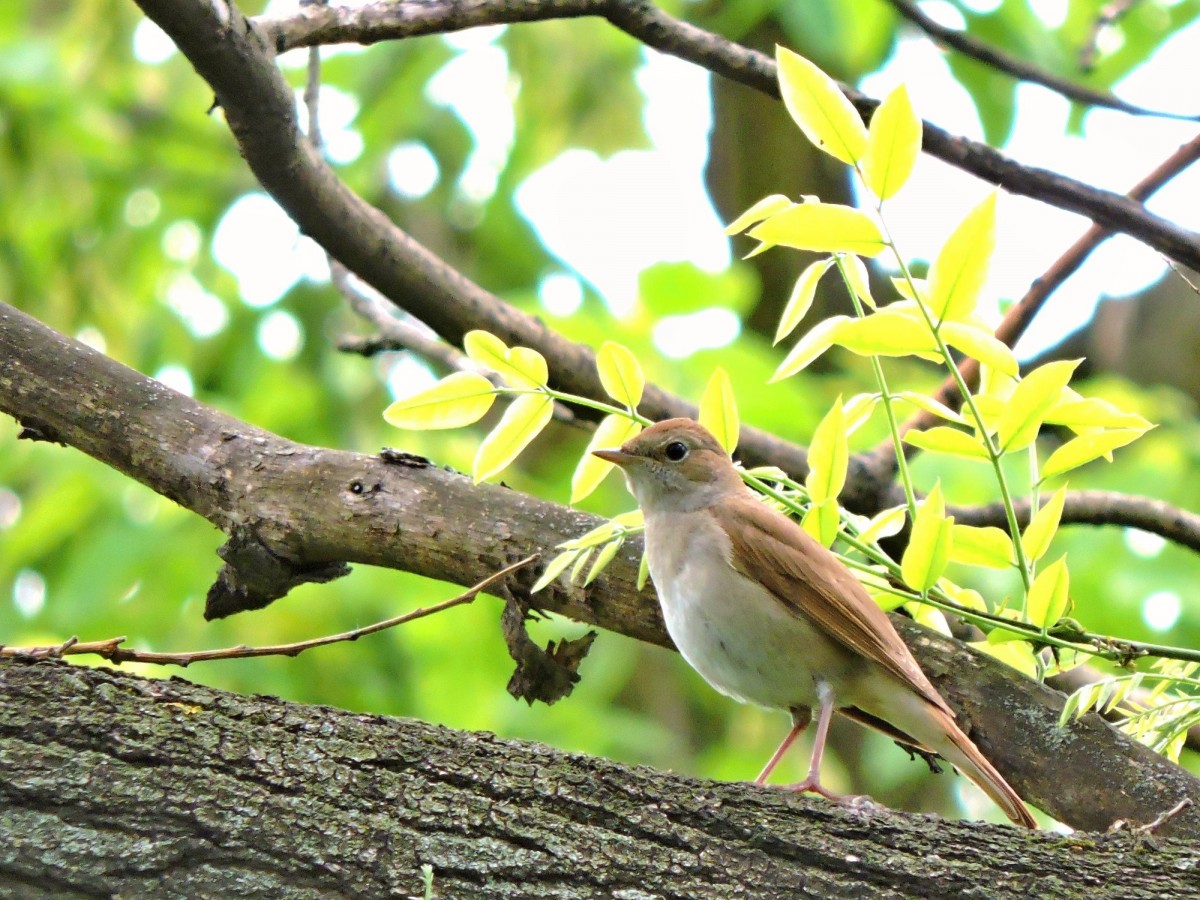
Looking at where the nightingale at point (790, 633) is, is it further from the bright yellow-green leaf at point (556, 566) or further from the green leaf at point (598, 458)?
the bright yellow-green leaf at point (556, 566)

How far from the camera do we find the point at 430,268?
3.89 meters

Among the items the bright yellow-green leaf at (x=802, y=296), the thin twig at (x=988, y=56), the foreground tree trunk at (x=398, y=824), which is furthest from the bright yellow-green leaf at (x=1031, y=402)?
the thin twig at (x=988, y=56)

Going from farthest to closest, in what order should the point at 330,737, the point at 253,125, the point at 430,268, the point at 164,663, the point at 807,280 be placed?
the point at 430,268
the point at 253,125
the point at 807,280
the point at 164,663
the point at 330,737

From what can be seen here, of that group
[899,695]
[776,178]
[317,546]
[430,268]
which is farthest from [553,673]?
[776,178]

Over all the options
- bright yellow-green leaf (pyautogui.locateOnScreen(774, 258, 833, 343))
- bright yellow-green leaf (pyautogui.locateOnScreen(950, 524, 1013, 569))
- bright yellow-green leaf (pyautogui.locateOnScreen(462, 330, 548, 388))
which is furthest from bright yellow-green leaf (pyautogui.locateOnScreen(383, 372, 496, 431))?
bright yellow-green leaf (pyautogui.locateOnScreen(950, 524, 1013, 569))

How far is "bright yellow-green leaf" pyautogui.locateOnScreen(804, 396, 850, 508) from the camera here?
8.84 ft

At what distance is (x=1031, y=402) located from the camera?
2598 millimetres

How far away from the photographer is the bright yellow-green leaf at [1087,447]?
2.66 metres

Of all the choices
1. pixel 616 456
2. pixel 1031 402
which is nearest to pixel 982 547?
pixel 1031 402

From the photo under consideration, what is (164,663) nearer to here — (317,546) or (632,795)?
(317,546)

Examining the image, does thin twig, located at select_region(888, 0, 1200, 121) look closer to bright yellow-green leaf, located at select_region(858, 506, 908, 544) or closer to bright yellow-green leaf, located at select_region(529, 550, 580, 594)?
bright yellow-green leaf, located at select_region(858, 506, 908, 544)

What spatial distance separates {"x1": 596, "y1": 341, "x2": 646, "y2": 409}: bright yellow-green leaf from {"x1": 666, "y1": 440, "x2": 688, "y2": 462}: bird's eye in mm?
611

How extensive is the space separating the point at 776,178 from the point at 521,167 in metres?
1.83

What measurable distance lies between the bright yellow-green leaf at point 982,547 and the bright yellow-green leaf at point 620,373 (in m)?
0.80
